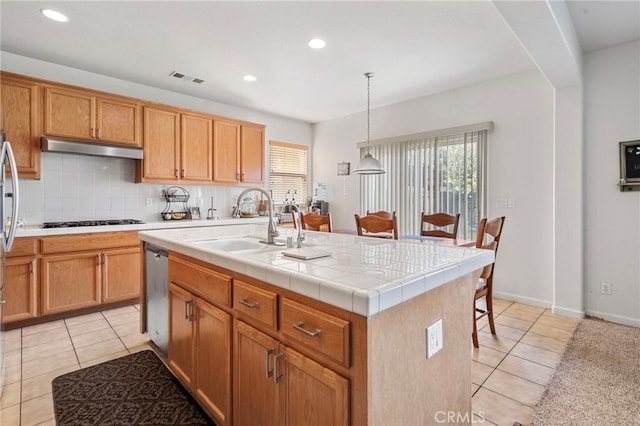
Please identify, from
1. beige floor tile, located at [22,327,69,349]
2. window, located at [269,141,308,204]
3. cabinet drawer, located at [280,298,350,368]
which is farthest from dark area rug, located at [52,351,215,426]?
window, located at [269,141,308,204]

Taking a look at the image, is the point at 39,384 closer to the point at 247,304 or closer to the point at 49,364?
the point at 49,364

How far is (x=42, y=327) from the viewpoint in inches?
115

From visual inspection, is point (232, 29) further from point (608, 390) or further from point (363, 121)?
point (608, 390)

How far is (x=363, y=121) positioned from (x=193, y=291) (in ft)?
13.9

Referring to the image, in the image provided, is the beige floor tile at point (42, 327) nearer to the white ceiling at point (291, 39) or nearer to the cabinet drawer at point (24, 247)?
the cabinet drawer at point (24, 247)

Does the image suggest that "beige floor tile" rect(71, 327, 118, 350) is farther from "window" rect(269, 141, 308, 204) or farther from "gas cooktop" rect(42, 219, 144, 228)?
"window" rect(269, 141, 308, 204)

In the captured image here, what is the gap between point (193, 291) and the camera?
67.1 inches

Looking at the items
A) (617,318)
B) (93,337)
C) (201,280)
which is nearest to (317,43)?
(201,280)

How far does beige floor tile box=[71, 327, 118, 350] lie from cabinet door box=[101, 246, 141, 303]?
548 mm

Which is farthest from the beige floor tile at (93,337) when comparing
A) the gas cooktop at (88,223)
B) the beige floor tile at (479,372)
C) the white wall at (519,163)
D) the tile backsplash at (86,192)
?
the white wall at (519,163)

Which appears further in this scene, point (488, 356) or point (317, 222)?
point (317, 222)

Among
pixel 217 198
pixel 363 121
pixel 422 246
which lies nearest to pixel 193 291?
pixel 422 246

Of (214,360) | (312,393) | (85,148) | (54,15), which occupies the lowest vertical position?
(214,360)

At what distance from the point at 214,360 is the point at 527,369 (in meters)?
2.07
